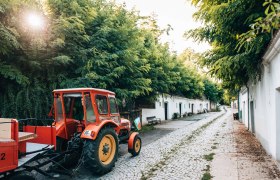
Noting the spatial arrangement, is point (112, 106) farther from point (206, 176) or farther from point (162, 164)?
point (206, 176)

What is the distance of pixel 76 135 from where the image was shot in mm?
6812

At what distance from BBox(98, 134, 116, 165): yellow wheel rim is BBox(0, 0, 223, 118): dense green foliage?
3.57 meters

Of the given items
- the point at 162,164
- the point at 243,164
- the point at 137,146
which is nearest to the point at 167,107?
the point at 137,146

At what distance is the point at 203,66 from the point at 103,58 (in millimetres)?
4344

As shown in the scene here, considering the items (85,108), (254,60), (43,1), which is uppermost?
(43,1)

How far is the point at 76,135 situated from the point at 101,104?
1176 mm

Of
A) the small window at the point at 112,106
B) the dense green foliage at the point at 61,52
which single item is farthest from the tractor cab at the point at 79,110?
the dense green foliage at the point at 61,52

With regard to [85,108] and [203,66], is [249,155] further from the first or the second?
[85,108]

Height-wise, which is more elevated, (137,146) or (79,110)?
(79,110)

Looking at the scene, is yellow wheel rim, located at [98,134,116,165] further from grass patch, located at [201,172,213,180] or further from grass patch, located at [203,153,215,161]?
grass patch, located at [203,153,215,161]

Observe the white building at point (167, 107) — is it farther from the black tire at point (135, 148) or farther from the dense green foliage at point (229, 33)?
the black tire at point (135, 148)

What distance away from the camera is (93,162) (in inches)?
243

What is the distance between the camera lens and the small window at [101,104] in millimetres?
7153

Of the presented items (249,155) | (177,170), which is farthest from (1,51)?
(249,155)
